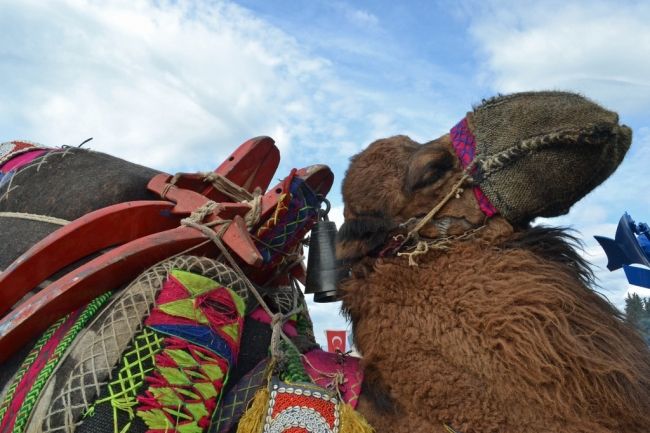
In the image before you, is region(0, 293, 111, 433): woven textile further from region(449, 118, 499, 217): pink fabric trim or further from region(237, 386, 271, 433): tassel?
region(449, 118, 499, 217): pink fabric trim

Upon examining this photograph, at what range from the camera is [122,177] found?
2.35 metres

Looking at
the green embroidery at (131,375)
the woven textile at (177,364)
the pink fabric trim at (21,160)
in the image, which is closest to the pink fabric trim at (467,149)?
the woven textile at (177,364)

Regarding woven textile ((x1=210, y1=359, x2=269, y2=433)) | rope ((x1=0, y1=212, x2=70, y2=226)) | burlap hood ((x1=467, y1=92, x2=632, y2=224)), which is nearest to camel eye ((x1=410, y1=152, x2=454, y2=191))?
burlap hood ((x1=467, y1=92, x2=632, y2=224))

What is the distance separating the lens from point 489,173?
171cm

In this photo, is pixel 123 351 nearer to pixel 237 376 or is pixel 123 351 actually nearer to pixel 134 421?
pixel 134 421

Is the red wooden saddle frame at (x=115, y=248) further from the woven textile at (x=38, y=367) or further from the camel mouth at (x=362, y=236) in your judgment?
the camel mouth at (x=362, y=236)

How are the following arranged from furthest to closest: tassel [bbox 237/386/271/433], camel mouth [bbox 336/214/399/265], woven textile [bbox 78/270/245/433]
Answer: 1. camel mouth [bbox 336/214/399/265]
2. tassel [bbox 237/386/271/433]
3. woven textile [bbox 78/270/245/433]

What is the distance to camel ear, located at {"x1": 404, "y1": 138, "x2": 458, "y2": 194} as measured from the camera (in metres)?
1.82

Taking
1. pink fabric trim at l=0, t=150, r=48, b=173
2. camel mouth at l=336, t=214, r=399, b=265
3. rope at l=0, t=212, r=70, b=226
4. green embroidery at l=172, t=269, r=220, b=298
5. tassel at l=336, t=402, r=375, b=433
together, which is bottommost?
tassel at l=336, t=402, r=375, b=433

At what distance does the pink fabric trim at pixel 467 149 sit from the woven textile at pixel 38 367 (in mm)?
1239

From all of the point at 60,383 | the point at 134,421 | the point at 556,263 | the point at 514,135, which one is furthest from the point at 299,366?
the point at 514,135

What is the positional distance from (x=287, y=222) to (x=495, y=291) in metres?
0.94

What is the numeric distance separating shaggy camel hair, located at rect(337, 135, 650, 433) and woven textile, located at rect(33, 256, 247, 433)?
60cm

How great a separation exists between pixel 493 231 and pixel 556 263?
8.1 inches
